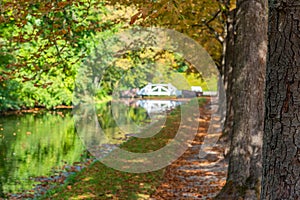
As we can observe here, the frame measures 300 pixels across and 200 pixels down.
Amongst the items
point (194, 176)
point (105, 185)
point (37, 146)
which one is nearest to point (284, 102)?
point (105, 185)

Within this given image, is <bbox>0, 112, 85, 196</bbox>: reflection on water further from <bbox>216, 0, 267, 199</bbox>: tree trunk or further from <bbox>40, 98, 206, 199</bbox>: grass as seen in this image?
<bbox>216, 0, 267, 199</bbox>: tree trunk

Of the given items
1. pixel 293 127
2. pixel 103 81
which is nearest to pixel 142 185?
pixel 293 127

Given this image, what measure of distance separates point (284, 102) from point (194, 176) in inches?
313

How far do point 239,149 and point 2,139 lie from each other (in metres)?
12.3

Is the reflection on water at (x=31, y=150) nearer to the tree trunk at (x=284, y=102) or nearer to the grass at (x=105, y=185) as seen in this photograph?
the grass at (x=105, y=185)

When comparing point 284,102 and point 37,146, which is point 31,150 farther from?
point 284,102

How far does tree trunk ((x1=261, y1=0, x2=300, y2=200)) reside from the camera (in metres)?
2.70

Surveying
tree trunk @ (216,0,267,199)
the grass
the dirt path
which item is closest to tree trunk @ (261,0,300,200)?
tree trunk @ (216,0,267,199)

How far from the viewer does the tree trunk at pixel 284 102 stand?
2699 millimetres

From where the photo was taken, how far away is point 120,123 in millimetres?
25094

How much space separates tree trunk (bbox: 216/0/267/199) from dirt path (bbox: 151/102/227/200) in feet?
4.11

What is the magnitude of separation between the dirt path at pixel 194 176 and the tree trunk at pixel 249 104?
1253 mm

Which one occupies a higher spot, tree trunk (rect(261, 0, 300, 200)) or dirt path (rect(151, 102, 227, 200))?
tree trunk (rect(261, 0, 300, 200))

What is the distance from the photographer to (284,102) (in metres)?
2.71
